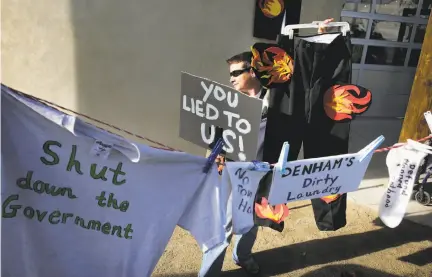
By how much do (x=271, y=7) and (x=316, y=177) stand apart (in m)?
2.59

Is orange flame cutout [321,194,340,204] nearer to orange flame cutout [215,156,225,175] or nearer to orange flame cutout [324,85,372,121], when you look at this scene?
orange flame cutout [324,85,372,121]

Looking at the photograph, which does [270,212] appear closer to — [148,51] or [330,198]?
[330,198]

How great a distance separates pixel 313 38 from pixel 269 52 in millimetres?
474

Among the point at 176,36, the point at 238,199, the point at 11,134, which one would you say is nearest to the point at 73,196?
the point at 11,134

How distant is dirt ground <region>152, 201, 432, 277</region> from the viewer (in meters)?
3.66

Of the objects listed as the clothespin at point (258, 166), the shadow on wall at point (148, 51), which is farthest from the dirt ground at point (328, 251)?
the clothespin at point (258, 166)

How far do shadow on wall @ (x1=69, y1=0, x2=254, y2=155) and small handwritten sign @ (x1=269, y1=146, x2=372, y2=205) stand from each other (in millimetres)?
2371

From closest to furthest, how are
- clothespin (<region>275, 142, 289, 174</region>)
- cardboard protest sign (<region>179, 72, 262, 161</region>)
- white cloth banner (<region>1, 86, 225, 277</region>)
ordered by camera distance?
1. white cloth banner (<region>1, 86, 225, 277</region>)
2. clothespin (<region>275, 142, 289, 174</region>)
3. cardboard protest sign (<region>179, 72, 262, 161</region>)

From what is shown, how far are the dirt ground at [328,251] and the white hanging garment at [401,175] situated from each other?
0.82m


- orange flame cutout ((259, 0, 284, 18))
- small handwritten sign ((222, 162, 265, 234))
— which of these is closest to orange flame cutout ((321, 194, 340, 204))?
small handwritten sign ((222, 162, 265, 234))

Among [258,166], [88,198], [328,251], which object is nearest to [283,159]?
[258,166]

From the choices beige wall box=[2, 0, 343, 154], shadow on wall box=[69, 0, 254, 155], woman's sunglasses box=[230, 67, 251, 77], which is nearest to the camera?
woman's sunglasses box=[230, 67, 251, 77]

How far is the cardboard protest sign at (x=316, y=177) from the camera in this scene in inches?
97.4

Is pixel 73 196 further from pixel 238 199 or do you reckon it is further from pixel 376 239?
pixel 376 239
